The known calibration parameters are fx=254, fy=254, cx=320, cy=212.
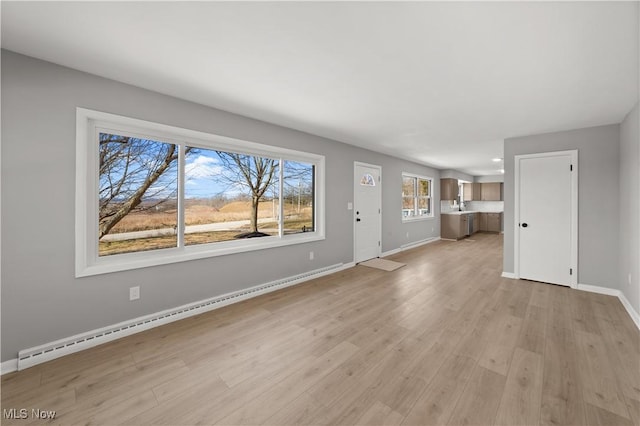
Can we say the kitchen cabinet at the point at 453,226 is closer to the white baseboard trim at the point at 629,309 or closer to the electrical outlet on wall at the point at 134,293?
the white baseboard trim at the point at 629,309

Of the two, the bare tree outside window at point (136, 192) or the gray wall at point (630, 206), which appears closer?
the bare tree outside window at point (136, 192)

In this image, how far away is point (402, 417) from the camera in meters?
1.50

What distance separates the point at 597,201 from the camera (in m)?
3.57

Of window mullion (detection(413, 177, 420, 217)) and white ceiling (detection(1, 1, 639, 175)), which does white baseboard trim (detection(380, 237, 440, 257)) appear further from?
white ceiling (detection(1, 1, 639, 175))

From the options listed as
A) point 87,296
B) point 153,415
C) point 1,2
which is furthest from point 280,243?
point 1,2

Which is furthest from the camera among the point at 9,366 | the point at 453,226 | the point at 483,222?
the point at 483,222

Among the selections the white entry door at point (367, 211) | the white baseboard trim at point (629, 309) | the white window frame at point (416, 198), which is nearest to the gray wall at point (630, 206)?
the white baseboard trim at point (629, 309)

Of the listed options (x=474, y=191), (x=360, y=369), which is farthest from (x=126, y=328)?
(x=474, y=191)

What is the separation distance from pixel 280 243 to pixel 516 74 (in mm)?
3219

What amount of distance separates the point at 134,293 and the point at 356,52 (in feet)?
9.63

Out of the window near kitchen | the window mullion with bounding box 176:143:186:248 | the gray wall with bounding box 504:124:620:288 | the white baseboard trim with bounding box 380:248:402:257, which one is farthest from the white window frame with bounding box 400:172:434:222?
the window mullion with bounding box 176:143:186:248

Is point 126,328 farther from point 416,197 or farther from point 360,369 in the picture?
point 416,197

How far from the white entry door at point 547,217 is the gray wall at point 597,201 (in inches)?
3.6

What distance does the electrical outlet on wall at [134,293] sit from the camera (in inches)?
96.6
